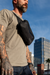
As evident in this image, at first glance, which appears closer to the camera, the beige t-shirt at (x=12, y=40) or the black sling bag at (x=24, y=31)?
the beige t-shirt at (x=12, y=40)

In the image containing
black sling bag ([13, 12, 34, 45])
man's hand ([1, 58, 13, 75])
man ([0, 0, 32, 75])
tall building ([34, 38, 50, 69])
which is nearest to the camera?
man's hand ([1, 58, 13, 75])

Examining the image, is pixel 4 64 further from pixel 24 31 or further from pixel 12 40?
pixel 24 31

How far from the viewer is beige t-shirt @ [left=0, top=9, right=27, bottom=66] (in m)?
1.91

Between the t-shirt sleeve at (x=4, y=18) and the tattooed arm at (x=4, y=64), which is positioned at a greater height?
the t-shirt sleeve at (x=4, y=18)

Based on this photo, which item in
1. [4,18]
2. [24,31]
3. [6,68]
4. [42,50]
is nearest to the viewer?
[6,68]

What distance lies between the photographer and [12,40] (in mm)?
2004

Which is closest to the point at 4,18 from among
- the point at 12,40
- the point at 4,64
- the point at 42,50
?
the point at 12,40

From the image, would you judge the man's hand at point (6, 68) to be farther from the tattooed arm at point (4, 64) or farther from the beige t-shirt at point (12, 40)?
the beige t-shirt at point (12, 40)

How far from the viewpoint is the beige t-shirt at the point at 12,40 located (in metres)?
1.91

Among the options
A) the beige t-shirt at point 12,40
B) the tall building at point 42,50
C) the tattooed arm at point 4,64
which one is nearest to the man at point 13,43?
the beige t-shirt at point 12,40

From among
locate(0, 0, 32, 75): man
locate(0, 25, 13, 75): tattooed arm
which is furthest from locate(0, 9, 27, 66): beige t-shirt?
locate(0, 25, 13, 75): tattooed arm

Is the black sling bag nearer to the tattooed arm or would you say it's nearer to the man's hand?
the tattooed arm

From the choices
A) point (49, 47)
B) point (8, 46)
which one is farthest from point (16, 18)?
point (49, 47)

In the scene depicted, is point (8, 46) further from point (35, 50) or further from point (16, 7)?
point (35, 50)
